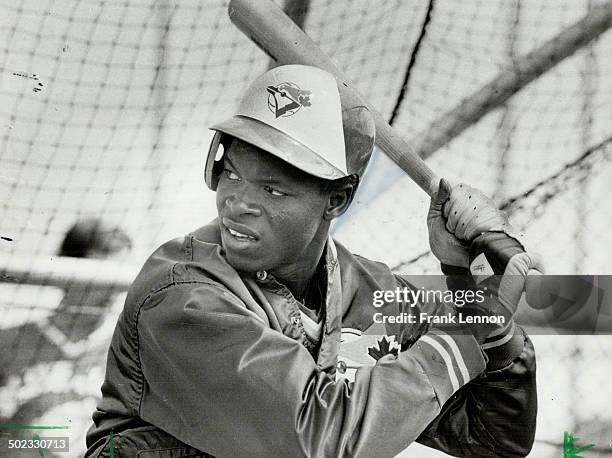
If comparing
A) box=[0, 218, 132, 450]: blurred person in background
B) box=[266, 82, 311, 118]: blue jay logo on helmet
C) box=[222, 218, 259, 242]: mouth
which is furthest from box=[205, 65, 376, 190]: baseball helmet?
box=[0, 218, 132, 450]: blurred person in background

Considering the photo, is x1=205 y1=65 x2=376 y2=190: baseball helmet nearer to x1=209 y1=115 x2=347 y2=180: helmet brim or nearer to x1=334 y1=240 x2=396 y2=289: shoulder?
x1=209 y1=115 x2=347 y2=180: helmet brim

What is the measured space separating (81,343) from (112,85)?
20.5 inches

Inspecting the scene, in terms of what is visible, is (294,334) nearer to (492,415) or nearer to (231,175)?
(231,175)

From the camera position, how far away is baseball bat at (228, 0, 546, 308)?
157cm

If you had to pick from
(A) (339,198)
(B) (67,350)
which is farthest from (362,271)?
(B) (67,350)

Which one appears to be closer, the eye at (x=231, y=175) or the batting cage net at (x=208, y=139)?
the eye at (x=231, y=175)

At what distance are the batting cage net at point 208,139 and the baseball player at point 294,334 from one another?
0.44ft

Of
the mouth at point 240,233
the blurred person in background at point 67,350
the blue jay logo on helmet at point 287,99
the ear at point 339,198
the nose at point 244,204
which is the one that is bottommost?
the blurred person in background at point 67,350

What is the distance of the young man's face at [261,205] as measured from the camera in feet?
4.36

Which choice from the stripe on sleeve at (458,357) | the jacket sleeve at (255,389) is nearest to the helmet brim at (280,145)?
the jacket sleeve at (255,389)

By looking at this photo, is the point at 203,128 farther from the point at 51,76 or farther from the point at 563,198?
the point at 563,198

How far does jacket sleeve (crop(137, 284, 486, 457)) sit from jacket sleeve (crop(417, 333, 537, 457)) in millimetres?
188

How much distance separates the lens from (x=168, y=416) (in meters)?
1.30

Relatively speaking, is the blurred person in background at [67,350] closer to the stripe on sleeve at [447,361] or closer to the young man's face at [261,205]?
the young man's face at [261,205]
